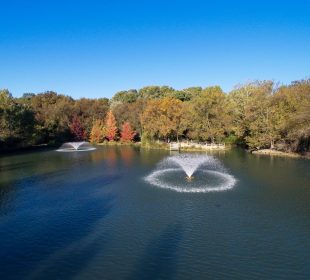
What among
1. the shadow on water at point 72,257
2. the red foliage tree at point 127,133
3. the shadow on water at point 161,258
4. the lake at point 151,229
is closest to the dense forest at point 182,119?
the red foliage tree at point 127,133

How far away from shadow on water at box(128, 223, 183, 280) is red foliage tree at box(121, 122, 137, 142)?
55.6 meters

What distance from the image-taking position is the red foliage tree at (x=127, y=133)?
74062 millimetres

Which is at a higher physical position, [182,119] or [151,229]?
[182,119]

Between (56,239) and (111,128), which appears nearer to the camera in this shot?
(56,239)

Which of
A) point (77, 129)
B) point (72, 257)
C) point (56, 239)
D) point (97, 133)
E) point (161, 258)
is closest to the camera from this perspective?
point (161, 258)

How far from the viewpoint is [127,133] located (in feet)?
244

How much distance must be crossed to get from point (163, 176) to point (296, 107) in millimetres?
26023

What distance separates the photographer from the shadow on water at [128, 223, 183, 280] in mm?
14320

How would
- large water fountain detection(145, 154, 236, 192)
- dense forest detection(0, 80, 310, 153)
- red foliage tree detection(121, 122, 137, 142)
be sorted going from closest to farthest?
large water fountain detection(145, 154, 236, 192) → dense forest detection(0, 80, 310, 153) → red foliage tree detection(121, 122, 137, 142)

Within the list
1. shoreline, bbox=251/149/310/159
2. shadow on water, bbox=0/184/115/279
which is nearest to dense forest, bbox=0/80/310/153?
shoreline, bbox=251/149/310/159

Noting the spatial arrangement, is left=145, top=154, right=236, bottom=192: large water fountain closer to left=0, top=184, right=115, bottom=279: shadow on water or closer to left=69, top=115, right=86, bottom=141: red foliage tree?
left=0, top=184, right=115, bottom=279: shadow on water

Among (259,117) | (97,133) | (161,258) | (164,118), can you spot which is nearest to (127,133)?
(97,133)

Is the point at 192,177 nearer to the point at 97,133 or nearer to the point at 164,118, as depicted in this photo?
the point at 164,118

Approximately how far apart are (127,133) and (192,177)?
4294 cm
